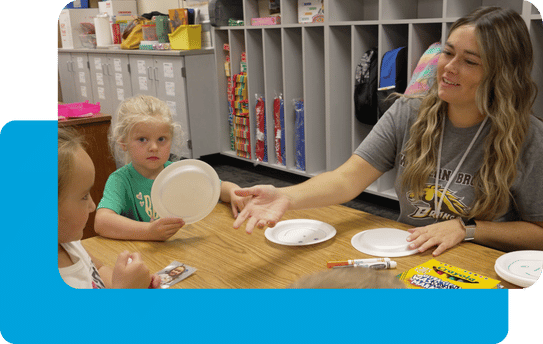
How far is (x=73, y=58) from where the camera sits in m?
0.83

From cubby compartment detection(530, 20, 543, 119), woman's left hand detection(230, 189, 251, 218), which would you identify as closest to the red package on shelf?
woman's left hand detection(230, 189, 251, 218)

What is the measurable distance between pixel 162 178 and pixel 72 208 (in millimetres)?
155

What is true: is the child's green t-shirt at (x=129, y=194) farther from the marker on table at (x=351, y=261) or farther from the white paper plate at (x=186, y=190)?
the marker on table at (x=351, y=261)

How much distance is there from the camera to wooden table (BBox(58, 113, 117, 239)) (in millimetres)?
719

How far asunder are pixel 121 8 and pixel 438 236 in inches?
31.6

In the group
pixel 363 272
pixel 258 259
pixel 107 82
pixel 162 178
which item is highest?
pixel 107 82

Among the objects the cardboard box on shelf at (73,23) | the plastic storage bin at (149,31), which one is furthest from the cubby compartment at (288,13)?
the cardboard box on shelf at (73,23)

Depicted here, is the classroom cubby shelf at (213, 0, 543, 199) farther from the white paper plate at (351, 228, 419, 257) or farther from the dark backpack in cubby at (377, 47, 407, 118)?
the white paper plate at (351, 228, 419, 257)

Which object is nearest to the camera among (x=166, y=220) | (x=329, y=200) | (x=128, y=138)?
(x=128, y=138)

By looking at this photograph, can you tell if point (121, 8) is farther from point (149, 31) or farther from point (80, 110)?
point (80, 110)

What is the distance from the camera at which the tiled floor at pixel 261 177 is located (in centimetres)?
88

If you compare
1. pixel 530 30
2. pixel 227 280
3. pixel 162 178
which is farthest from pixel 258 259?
pixel 530 30

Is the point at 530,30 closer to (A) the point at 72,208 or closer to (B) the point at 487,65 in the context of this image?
(B) the point at 487,65

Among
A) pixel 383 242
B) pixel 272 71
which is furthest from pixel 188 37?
pixel 383 242
